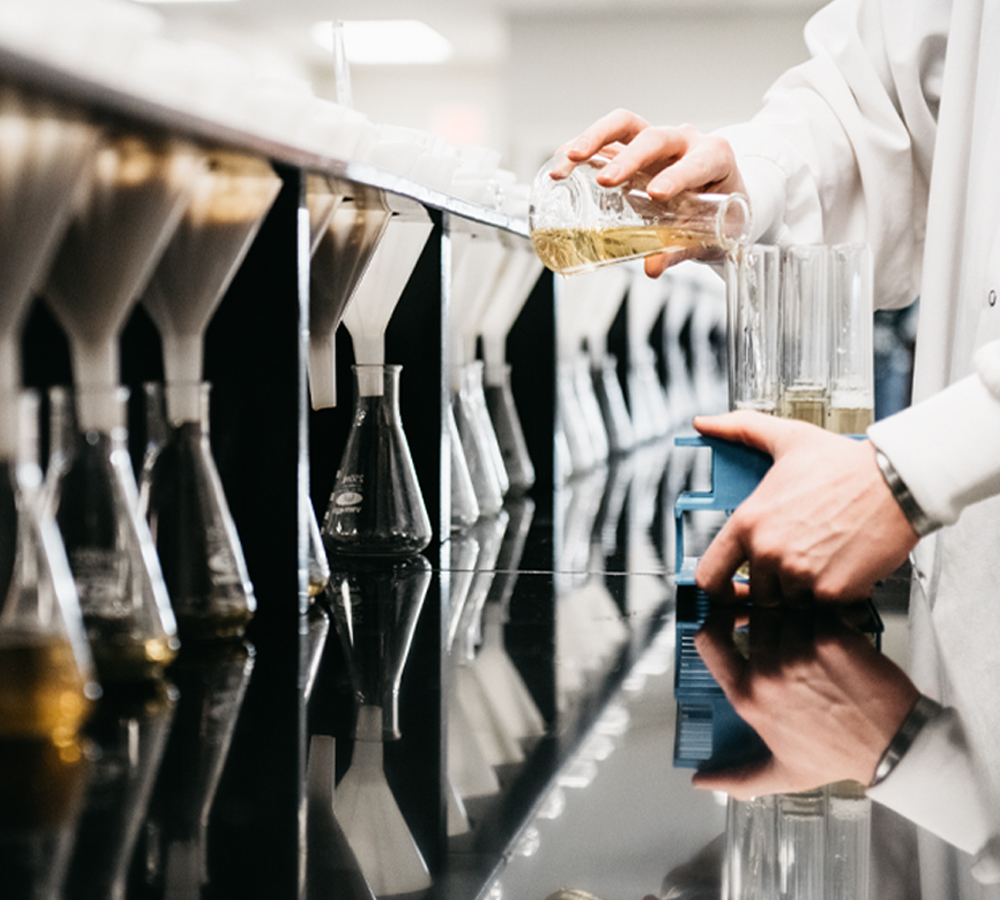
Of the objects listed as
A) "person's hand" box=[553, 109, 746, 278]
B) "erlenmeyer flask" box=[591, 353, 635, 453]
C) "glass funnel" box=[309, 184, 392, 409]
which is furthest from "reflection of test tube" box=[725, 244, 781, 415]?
"erlenmeyer flask" box=[591, 353, 635, 453]

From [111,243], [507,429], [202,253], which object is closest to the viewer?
[111,243]

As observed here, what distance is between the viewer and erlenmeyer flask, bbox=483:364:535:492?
2.05m

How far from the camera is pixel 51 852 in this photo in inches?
21.2

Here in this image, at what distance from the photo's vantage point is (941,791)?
64cm

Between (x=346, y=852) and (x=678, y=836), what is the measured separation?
0.54 feet

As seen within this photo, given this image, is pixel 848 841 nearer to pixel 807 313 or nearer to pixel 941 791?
pixel 941 791

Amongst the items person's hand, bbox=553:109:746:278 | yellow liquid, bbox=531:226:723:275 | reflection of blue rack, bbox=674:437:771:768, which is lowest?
reflection of blue rack, bbox=674:437:771:768

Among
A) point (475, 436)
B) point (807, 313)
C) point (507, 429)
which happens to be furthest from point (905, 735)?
point (507, 429)

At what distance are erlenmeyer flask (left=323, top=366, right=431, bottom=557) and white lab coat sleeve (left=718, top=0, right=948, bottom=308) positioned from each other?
1.83 feet

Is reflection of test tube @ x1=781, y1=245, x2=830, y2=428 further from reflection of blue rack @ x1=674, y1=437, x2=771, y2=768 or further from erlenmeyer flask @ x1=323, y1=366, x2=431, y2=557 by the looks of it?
erlenmeyer flask @ x1=323, y1=366, x2=431, y2=557

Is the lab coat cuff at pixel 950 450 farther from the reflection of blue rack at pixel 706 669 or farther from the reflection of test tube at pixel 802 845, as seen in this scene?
the reflection of test tube at pixel 802 845

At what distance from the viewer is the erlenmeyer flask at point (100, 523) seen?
79 cm

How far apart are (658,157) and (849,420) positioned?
0.38 meters

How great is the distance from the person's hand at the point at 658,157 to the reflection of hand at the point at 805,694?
458 millimetres
